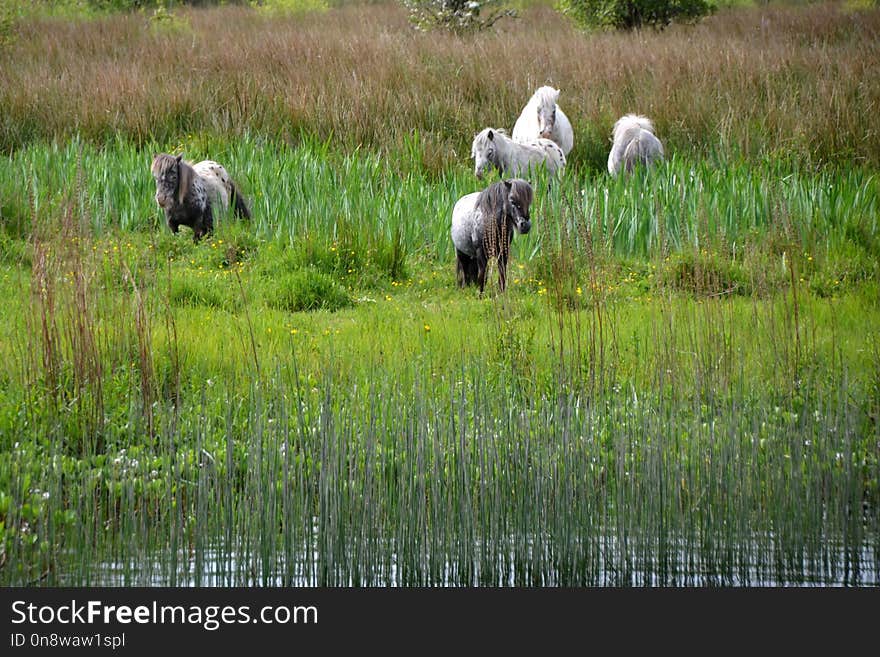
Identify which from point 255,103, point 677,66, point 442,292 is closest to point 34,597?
point 442,292

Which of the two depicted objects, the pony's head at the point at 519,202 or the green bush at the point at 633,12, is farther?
the green bush at the point at 633,12

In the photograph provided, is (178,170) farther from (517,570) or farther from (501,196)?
(517,570)

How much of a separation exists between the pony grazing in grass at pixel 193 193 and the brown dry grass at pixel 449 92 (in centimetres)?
242

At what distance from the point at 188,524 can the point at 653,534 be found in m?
1.77

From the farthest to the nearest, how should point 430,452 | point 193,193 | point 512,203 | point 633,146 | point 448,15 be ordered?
1. point 448,15
2. point 633,146
3. point 193,193
4. point 512,203
5. point 430,452

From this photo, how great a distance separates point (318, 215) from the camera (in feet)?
28.7

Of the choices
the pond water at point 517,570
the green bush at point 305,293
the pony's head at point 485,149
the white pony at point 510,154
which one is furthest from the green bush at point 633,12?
the pond water at point 517,570

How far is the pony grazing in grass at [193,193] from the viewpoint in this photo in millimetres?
8422

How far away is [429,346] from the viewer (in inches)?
226

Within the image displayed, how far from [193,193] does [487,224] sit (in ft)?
9.81

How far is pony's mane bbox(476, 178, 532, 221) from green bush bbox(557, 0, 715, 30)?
15.5 metres

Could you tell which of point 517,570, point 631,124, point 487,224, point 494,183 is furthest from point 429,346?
point 631,124

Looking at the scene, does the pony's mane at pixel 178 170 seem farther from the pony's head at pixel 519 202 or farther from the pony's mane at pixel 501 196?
the pony's head at pixel 519 202

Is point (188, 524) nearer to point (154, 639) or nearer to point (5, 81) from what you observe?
point (154, 639)
